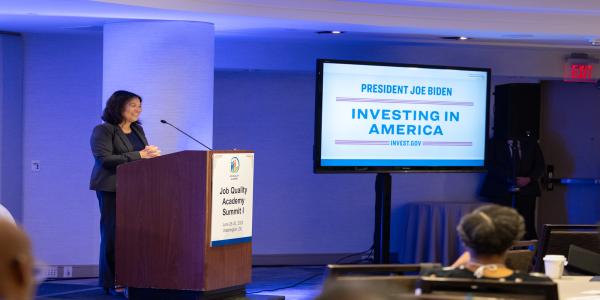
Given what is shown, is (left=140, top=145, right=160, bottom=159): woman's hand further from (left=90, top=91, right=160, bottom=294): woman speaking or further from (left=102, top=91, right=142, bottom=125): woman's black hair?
(left=102, top=91, right=142, bottom=125): woman's black hair

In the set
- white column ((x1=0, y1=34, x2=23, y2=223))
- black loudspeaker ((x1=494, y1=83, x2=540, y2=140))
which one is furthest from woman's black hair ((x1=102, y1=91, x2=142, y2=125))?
black loudspeaker ((x1=494, y1=83, x2=540, y2=140))

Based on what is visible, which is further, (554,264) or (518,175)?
(518,175)

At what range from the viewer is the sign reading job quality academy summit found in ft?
21.6

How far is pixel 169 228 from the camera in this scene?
6.66 metres

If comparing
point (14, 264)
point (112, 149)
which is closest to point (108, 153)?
point (112, 149)

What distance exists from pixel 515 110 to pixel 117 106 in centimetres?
536

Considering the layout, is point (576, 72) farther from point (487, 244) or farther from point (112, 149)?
point (487, 244)

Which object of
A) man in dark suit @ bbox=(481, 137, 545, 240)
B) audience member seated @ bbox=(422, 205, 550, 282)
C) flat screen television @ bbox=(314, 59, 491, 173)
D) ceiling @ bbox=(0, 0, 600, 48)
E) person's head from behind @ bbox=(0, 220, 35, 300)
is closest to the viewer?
person's head from behind @ bbox=(0, 220, 35, 300)

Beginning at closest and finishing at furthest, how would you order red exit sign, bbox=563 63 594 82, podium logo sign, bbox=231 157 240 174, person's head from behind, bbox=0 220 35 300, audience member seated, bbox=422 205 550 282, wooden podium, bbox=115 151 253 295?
person's head from behind, bbox=0 220 35 300 → audience member seated, bbox=422 205 550 282 → wooden podium, bbox=115 151 253 295 → podium logo sign, bbox=231 157 240 174 → red exit sign, bbox=563 63 594 82

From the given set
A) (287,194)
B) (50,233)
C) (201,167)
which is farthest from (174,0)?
(287,194)

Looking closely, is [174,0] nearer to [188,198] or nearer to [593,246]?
[188,198]

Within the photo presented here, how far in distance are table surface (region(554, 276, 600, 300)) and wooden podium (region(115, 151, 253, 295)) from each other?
2.78m

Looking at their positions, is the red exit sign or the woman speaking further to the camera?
the red exit sign

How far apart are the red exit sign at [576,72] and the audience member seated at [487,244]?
313 inches
